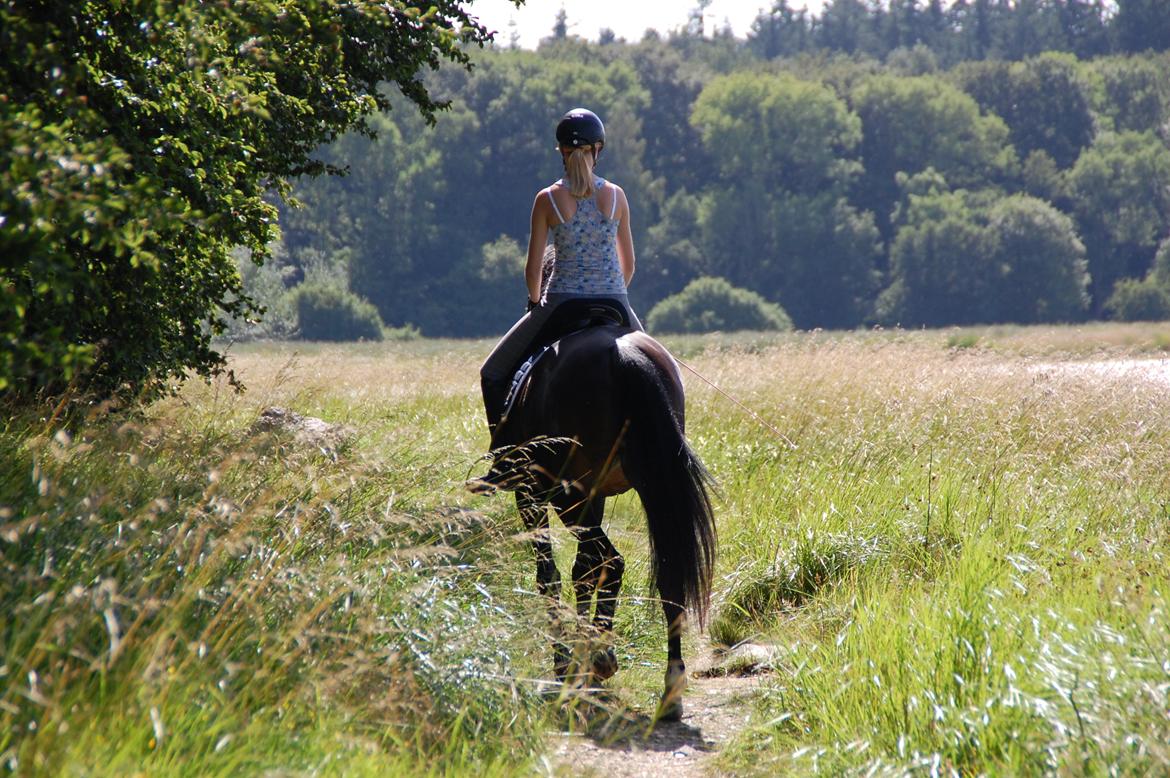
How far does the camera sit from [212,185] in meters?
6.12

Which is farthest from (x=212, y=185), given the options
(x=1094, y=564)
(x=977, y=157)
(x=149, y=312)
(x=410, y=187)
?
(x=977, y=157)

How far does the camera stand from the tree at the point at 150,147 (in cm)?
334

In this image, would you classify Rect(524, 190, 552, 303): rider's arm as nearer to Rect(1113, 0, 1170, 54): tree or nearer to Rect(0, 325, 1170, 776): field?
Rect(0, 325, 1170, 776): field

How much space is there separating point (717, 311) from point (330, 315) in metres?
26.1

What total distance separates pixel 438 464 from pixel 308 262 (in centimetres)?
8357

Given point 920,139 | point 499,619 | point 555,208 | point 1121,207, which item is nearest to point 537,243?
point 555,208

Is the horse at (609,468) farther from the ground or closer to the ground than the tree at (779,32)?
closer to the ground

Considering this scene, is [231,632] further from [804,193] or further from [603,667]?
[804,193]

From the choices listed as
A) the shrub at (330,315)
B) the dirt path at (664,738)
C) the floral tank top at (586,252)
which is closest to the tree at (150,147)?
the floral tank top at (586,252)

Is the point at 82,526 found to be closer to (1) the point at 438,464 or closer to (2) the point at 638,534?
(1) the point at 438,464

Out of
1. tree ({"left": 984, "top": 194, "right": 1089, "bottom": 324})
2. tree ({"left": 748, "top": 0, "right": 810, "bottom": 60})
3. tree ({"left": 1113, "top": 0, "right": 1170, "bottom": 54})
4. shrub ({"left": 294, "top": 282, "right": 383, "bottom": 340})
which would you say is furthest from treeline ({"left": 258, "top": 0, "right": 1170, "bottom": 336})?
tree ({"left": 748, "top": 0, "right": 810, "bottom": 60})

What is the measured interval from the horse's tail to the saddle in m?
0.63

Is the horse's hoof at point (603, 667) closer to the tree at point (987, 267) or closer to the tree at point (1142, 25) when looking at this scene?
the tree at point (987, 267)

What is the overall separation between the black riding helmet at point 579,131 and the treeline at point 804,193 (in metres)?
69.7
